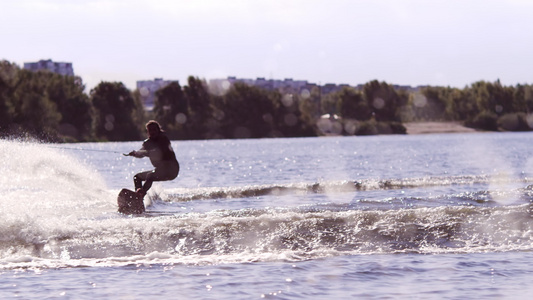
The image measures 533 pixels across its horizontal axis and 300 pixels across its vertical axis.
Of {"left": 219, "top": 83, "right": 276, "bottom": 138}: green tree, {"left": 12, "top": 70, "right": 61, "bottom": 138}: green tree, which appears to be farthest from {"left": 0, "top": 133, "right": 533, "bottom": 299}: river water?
{"left": 219, "top": 83, "right": 276, "bottom": 138}: green tree

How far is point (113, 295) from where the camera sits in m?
10.0

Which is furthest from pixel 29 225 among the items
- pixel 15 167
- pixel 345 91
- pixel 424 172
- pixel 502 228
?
pixel 345 91

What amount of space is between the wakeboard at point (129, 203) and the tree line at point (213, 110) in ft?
272

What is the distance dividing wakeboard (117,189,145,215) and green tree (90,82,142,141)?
350 feet

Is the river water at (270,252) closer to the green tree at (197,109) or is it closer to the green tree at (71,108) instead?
the green tree at (71,108)

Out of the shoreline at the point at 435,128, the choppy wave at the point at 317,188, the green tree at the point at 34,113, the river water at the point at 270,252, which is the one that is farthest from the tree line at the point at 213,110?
the river water at the point at 270,252

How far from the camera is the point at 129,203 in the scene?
65.4ft

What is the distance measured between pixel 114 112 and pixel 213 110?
890 inches

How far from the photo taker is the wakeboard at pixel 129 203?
65.1ft

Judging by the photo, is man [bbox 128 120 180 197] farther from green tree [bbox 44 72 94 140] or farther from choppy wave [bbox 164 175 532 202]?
green tree [bbox 44 72 94 140]

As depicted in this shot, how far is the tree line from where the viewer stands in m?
107

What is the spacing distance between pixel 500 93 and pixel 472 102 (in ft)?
21.3

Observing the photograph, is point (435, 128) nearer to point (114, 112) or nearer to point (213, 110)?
point (213, 110)

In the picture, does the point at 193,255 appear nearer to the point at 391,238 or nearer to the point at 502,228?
the point at 391,238
